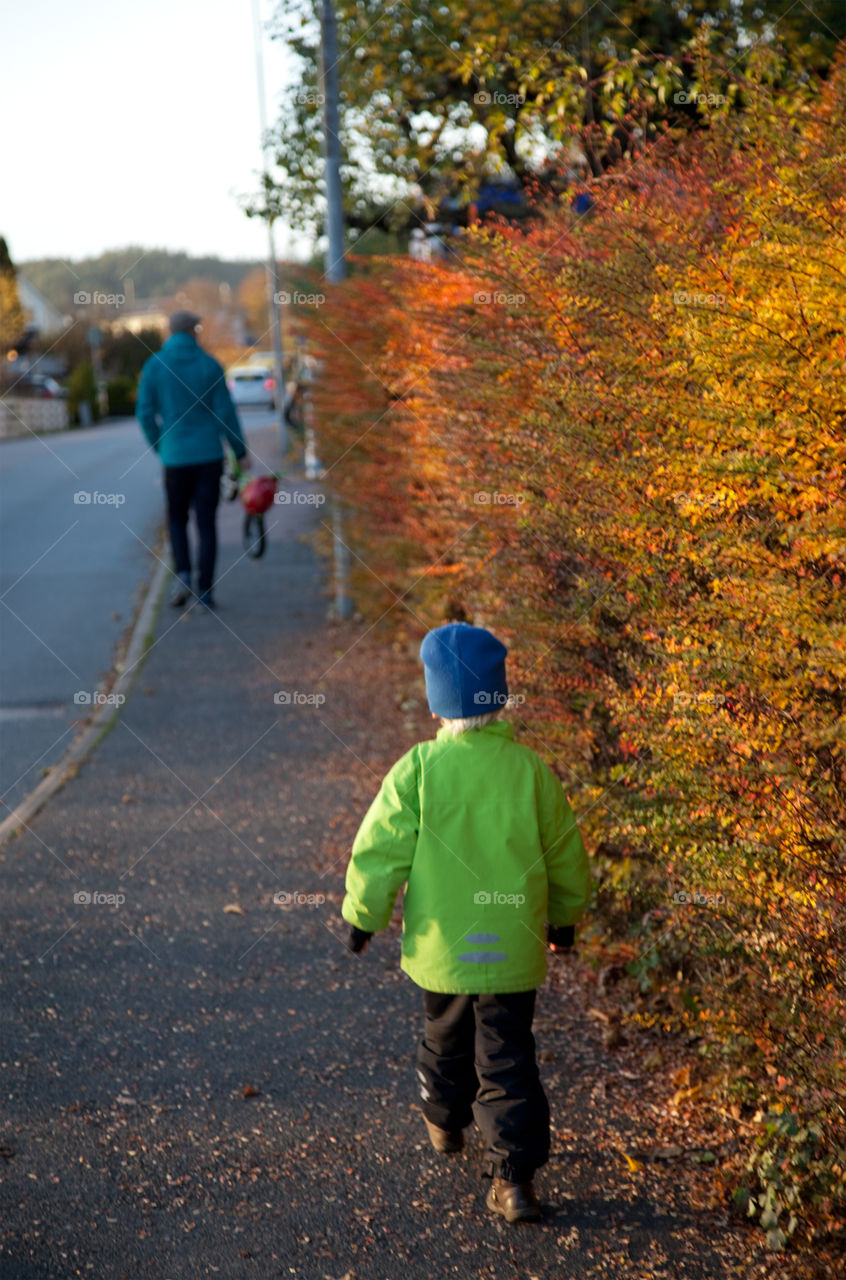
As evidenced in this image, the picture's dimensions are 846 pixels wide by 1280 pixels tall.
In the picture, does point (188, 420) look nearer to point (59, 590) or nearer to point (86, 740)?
point (86, 740)

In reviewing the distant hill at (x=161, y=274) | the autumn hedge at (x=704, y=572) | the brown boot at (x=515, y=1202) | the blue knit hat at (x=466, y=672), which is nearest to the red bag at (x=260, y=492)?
the autumn hedge at (x=704, y=572)

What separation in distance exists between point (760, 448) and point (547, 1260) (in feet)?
6.16

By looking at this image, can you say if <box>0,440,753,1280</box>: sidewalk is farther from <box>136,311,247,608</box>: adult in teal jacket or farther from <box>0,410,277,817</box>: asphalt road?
<box>136,311,247,608</box>: adult in teal jacket

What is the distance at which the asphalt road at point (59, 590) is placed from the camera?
7.60m

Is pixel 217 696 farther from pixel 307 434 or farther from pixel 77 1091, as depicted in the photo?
pixel 77 1091

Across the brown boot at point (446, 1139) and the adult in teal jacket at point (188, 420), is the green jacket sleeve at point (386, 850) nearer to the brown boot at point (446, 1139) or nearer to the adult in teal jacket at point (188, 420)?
the brown boot at point (446, 1139)

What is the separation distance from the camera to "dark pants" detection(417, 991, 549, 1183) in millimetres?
3125

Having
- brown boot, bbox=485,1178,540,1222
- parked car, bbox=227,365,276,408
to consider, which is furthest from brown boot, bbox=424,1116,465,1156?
parked car, bbox=227,365,276,408

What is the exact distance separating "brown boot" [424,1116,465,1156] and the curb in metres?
2.98

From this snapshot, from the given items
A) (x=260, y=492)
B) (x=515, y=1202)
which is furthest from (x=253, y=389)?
(x=515, y=1202)

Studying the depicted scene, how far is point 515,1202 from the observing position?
3.07 m

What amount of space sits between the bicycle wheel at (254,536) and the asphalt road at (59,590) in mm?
1119

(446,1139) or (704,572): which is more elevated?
(704,572)

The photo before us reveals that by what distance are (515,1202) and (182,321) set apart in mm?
7702
